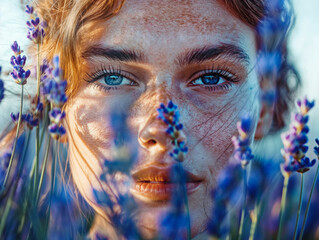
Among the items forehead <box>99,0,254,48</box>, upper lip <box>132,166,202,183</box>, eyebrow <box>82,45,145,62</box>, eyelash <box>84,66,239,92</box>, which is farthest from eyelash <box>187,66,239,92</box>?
upper lip <box>132,166,202,183</box>

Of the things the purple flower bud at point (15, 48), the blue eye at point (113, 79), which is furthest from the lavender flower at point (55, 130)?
the blue eye at point (113, 79)

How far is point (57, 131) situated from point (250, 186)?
55 cm

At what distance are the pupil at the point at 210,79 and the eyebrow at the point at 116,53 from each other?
10.6 inches

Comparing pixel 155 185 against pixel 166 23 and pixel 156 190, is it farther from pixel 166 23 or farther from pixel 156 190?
pixel 166 23

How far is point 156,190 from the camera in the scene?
127 cm

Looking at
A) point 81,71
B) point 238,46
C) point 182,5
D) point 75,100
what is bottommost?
point 75,100

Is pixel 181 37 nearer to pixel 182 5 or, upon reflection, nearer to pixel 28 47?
pixel 182 5

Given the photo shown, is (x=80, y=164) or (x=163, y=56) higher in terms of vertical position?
(x=163, y=56)

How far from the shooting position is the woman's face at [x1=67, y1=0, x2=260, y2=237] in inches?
49.7

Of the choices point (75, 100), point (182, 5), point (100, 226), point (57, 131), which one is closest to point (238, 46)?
point (182, 5)

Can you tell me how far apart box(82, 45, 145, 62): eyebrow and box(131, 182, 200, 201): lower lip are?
1.36ft

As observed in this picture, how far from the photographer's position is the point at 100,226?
5.35ft

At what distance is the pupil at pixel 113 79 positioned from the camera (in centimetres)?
A: 143

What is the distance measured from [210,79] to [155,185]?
1.47ft
